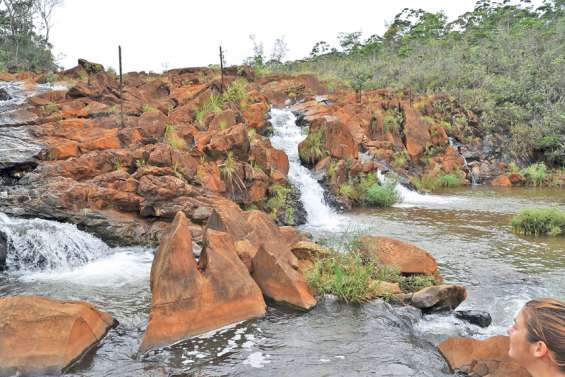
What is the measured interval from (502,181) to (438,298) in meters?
16.3

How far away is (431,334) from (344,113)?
15.8 metres

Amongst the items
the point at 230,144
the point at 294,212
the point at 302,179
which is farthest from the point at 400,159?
the point at 230,144

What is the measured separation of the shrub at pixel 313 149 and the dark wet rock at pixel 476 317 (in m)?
10.5

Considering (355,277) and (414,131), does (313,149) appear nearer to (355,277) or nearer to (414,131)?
(414,131)

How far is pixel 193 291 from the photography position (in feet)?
18.5

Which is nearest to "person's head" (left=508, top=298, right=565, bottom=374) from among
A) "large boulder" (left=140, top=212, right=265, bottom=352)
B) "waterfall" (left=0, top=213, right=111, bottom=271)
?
"large boulder" (left=140, top=212, right=265, bottom=352)

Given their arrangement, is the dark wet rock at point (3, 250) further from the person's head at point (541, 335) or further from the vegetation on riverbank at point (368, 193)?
the vegetation on riverbank at point (368, 193)

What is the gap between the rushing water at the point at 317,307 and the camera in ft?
15.9

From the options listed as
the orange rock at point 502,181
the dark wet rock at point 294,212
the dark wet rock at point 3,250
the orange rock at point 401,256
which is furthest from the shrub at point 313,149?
the dark wet rock at point 3,250

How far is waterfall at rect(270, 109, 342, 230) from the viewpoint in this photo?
525 inches

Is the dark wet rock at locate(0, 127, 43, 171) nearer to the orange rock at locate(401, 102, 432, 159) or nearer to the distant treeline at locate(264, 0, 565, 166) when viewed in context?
the orange rock at locate(401, 102, 432, 159)

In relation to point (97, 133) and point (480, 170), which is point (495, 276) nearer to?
point (97, 133)

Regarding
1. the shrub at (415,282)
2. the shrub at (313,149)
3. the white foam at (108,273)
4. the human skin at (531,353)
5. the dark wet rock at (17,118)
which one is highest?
the dark wet rock at (17,118)

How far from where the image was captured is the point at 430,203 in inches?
614
